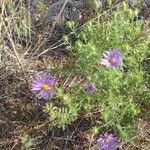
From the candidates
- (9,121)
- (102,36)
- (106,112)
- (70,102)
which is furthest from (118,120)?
(9,121)

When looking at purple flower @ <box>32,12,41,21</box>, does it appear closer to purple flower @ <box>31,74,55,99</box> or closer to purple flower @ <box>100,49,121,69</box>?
purple flower @ <box>31,74,55,99</box>

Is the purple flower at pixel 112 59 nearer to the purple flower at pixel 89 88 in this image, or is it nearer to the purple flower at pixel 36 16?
the purple flower at pixel 89 88

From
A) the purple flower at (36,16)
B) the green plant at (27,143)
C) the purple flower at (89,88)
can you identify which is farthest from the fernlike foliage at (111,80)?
the purple flower at (36,16)

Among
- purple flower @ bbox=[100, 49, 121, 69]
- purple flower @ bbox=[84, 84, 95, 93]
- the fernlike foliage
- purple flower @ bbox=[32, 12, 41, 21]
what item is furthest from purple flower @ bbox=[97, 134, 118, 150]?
purple flower @ bbox=[32, 12, 41, 21]

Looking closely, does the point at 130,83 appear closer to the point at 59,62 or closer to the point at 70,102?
the point at 70,102

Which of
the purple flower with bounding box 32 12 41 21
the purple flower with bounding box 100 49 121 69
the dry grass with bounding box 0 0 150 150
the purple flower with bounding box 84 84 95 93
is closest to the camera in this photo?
the purple flower with bounding box 100 49 121 69

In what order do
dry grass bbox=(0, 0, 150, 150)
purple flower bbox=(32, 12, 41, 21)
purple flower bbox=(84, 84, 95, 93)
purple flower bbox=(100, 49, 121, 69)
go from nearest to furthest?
purple flower bbox=(100, 49, 121, 69) < purple flower bbox=(84, 84, 95, 93) < dry grass bbox=(0, 0, 150, 150) < purple flower bbox=(32, 12, 41, 21)
